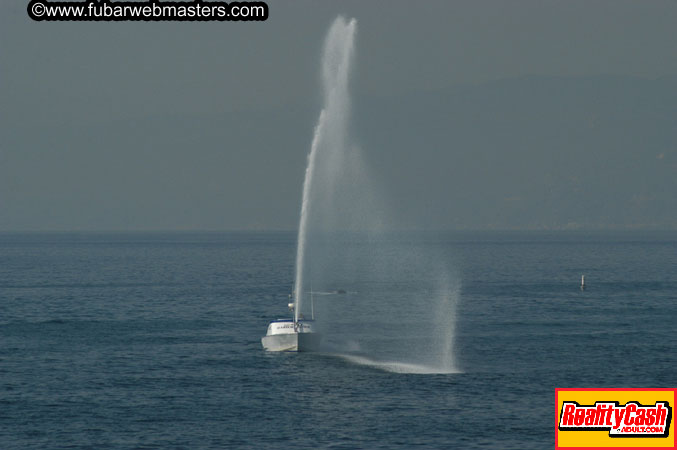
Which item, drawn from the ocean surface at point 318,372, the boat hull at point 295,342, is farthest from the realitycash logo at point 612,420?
the boat hull at point 295,342

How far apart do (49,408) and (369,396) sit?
2225cm

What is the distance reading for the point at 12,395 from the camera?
74.6 metres

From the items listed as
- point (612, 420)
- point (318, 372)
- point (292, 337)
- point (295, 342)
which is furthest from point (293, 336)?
point (612, 420)

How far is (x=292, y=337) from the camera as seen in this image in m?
91.8

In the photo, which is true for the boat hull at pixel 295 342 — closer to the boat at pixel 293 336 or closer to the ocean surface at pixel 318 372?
the boat at pixel 293 336

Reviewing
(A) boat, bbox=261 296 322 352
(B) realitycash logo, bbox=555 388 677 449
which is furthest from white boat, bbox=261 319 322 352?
(B) realitycash logo, bbox=555 388 677 449

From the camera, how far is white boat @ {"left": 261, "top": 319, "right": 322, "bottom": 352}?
91.9 meters

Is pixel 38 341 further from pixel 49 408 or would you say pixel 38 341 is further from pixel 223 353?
pixel 49 408

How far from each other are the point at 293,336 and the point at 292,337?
0.49 feet

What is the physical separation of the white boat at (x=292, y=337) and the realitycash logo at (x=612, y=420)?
34437 millimetres

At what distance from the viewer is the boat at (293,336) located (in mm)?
91938

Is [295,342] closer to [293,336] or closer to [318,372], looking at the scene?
[293,336]

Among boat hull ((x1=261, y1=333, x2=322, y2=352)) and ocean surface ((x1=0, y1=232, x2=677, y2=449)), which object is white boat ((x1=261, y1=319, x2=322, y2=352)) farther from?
ocean surface ((x1=0, y1=232, x2=677, y2=449))

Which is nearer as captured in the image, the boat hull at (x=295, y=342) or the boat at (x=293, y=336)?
the boat hull at (x=295, y=342)
